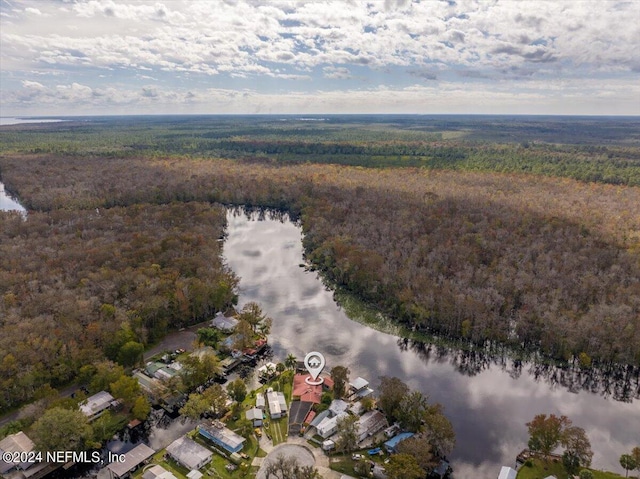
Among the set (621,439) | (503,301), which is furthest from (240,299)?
(621,439)

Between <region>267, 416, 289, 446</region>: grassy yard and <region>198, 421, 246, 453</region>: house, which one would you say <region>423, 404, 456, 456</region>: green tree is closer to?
<region>267, 416, 289, 446</region>: grassy yard

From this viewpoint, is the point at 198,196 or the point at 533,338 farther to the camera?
the point at 198,196

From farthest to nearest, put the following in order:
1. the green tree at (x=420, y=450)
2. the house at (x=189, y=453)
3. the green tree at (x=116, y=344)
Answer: the green tree at (x=116, y=344), the house at (x=189, y=453), the green tree at (x=420, y=450)

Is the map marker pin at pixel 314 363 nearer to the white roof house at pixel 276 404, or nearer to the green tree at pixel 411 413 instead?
the white roof house at pixel 276 404

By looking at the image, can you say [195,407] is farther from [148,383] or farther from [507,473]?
[507,473]

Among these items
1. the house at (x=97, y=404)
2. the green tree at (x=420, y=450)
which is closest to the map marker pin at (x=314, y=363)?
the green tree at (x=420, y=450)

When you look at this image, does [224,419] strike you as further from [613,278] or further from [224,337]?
[613,278]
